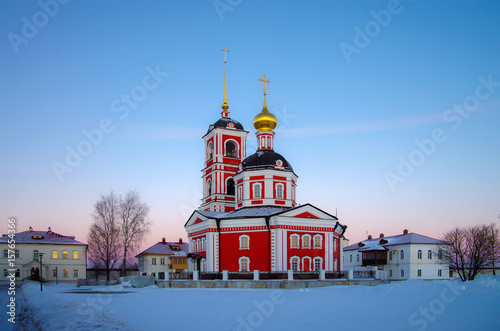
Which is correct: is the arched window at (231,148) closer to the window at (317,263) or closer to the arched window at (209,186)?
the arched window at (209,186)

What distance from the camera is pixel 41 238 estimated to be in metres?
51.9

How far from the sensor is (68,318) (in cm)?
1223

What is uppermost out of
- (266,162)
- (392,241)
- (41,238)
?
(266,162)

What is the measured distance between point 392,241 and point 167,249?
30180mm

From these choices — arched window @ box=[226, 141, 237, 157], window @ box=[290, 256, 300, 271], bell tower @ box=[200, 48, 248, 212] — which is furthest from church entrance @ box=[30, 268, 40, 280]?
window @ box=[290, 256, 300, 271]

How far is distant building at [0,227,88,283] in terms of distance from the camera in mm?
49031

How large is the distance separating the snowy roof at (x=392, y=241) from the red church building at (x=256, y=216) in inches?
513

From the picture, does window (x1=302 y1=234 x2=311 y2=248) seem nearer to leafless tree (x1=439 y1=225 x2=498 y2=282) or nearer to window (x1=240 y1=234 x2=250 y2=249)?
window (x1=240 y1=234 x2=250 y2=249)

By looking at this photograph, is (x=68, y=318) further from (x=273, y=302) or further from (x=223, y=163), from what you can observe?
(x=223, y=163)

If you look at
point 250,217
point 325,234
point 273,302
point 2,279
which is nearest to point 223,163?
point 250,217
